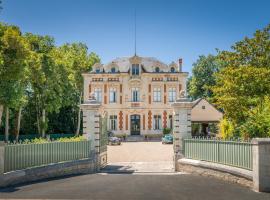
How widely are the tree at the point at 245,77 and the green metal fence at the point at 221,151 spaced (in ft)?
15.8

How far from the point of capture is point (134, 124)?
5406 cm

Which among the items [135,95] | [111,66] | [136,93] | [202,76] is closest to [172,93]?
[136,93]

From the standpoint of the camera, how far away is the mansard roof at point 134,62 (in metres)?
54.0

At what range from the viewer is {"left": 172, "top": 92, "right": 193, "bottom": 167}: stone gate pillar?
56.9 ft

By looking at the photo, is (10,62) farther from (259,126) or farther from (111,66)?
(111,66)

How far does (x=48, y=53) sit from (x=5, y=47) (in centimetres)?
1198

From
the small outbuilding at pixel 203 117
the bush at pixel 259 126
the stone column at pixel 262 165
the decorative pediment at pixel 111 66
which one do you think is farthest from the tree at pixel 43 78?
the stone column at pixel 262 165

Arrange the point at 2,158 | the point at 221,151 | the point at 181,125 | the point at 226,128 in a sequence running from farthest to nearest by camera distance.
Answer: the point at 226,128, the point at 181,125, the point at 221,151, the point at 2,158

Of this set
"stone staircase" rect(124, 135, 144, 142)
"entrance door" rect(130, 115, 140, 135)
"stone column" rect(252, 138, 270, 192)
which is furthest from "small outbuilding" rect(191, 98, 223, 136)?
"stone column" rect(252, 138, 270, 192)

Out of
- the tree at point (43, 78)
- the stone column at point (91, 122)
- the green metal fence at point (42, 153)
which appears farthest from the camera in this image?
the tree at point (43, 78)

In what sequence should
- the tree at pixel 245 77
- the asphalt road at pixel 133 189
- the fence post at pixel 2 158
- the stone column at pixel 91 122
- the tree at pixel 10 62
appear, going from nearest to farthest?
the asphalt road at pixel 133 189, the fence post at pixel 2 158, the stone column at pixel 91 122, the tree at pixel 245 77, the tree at pixel 10 62

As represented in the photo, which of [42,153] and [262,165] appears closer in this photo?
[262,165]

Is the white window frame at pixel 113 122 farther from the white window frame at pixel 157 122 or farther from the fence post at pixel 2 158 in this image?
the fence post at pixel 2 158

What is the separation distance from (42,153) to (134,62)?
4002 cm
